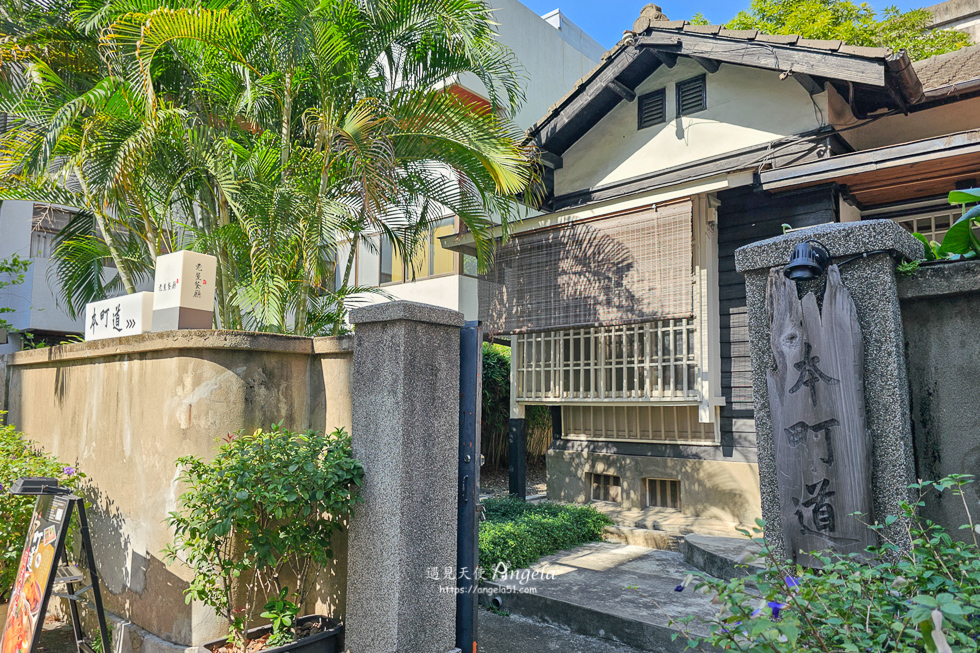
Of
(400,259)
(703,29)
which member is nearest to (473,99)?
(400,259)

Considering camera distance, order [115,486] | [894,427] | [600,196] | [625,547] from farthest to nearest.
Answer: [600,196], [625,547], [115,486], [894,427]

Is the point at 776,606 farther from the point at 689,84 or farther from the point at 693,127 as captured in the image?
the point at 689,84

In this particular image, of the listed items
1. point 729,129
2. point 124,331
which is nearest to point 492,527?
point 124,331

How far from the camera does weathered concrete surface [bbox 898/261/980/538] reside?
291cm

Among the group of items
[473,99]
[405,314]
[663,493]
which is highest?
[473,99]

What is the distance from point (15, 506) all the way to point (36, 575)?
49.1 inches

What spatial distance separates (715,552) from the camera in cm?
646

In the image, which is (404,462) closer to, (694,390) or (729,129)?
(694,390)

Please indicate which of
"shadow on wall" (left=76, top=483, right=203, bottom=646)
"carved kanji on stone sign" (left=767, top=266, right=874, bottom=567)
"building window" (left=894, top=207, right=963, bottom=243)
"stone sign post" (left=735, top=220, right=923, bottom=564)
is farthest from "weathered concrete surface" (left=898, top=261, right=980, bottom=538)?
"building window" (left=894, top=207, right=963, bottom=243)

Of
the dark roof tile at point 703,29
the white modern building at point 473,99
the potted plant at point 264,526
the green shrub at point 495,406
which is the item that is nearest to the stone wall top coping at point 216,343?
the potted plant at point 264,526

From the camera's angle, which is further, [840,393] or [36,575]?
[36,575]

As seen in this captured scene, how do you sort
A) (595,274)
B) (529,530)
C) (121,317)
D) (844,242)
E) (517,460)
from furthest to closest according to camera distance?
1. (517,460)
2. (595,274)
3. (529,530)
4. (121,317)
5. (844,242)

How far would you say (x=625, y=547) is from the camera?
26.0ft

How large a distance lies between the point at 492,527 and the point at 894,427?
187 inches
